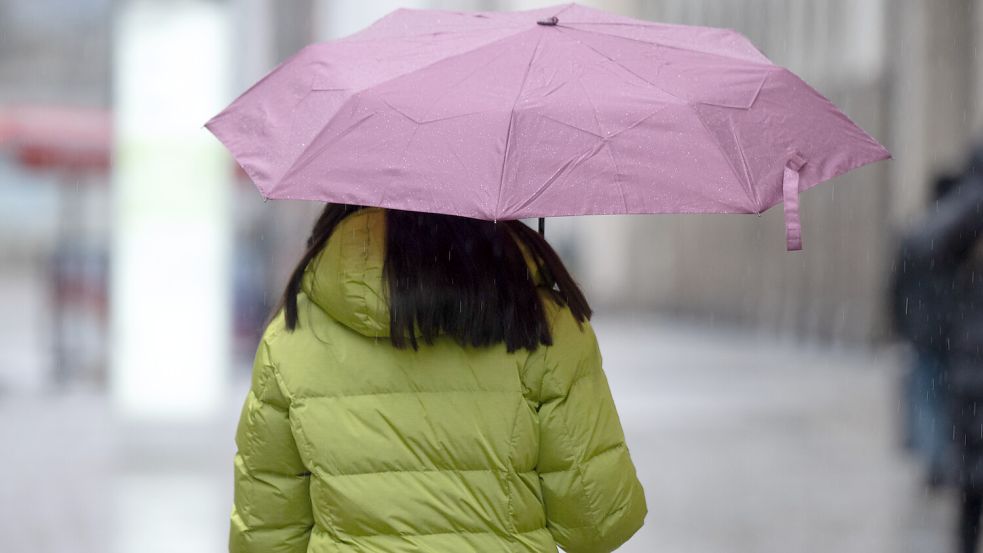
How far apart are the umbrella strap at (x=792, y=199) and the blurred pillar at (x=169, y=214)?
674 centimetres

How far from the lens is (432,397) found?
2.79 m

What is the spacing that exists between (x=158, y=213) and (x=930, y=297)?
197 inches

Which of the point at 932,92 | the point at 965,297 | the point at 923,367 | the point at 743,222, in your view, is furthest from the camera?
the point at 743,222

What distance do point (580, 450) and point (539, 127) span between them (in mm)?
593

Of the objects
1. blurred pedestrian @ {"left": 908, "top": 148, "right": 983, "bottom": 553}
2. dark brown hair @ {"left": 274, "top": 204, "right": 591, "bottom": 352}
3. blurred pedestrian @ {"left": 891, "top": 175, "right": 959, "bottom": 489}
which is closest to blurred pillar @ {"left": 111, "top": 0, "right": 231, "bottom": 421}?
blurred pedestrian @ {"left": 891, "top": 175, "right": 959, "bottom": 489}

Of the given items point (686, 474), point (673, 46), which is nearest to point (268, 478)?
point (673, 46)

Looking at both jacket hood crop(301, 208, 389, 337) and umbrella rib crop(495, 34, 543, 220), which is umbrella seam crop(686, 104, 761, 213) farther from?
jacket hood crop(301, 208, 389, 337)

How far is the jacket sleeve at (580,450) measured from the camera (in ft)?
9.16

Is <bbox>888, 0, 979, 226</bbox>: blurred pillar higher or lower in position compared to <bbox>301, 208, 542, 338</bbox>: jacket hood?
higher

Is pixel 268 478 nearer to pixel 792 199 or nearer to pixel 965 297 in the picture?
pixel 792 199

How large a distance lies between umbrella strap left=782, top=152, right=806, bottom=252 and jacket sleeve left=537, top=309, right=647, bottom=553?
43 centimetres

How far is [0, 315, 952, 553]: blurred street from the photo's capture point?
722 cm

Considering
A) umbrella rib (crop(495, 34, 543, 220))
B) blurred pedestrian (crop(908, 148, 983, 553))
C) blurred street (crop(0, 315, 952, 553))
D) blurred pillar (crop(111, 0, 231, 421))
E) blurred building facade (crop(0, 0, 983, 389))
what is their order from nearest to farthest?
umbrella rib (crop(495, 34, 543, 220))
blurred pedestrian (crop(908, 148, 983, 553))
blurred street (crop(0, 315, 952, 553))
blurred pillar (crop(111, 0, 231, 421))
blurred building facade (crop(0, 0, 983, 389))

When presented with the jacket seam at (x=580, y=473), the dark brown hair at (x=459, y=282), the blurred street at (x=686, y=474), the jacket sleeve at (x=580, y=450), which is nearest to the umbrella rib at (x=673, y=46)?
the dark brown hair at (x=459, y=282)
